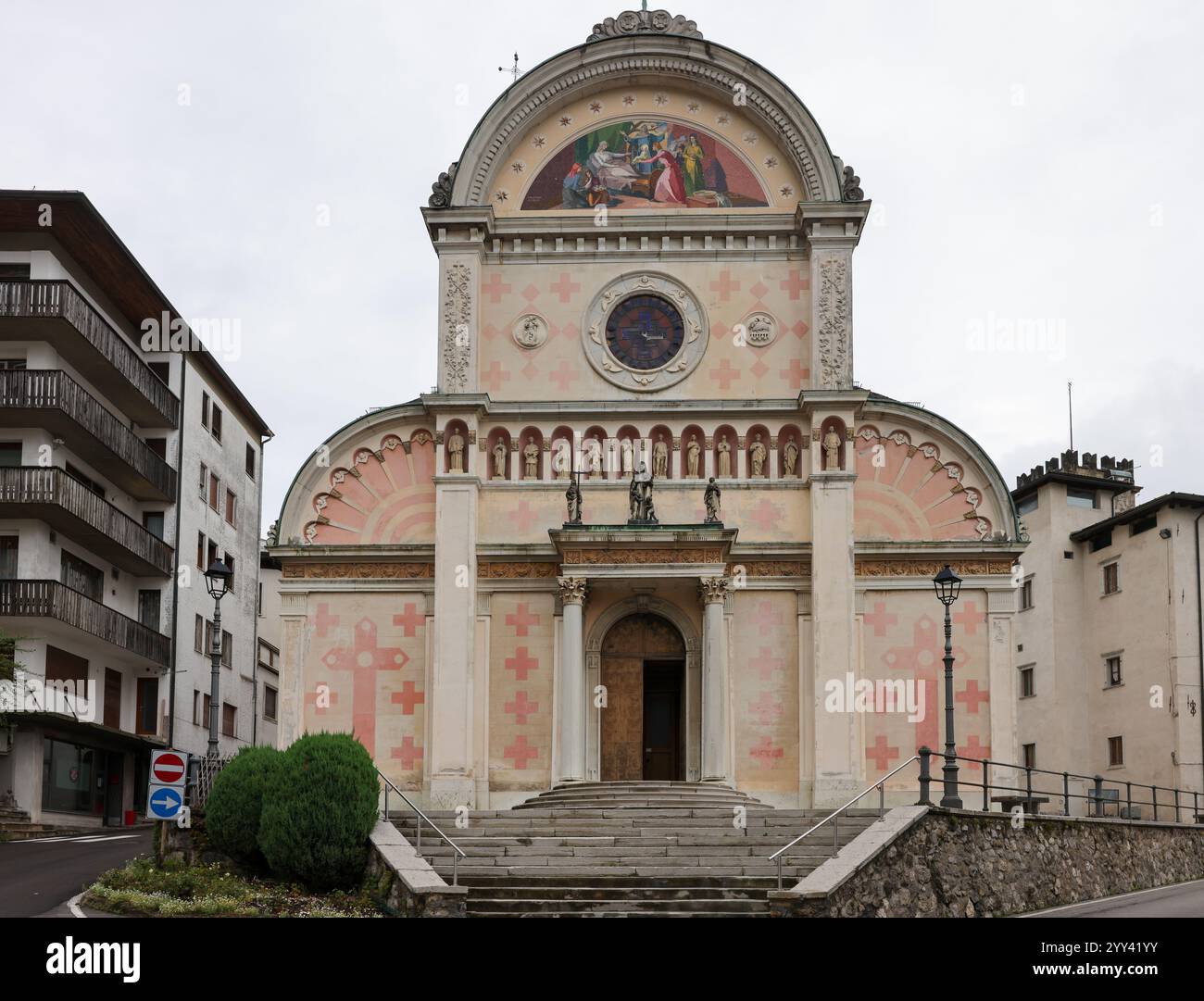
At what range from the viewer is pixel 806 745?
116 feet

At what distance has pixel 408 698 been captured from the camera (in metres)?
36.5

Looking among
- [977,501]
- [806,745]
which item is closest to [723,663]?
[806,745]

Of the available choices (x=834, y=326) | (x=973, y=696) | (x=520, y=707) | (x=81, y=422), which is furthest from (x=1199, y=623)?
(x=81, y=422)

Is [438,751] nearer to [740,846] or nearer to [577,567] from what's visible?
[577,567]

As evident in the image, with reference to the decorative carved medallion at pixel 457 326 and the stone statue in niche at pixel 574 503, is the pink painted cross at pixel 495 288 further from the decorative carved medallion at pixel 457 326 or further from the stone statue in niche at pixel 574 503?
the stone statue in niche at pixel 574 503

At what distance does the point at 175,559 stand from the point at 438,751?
69.2 feet

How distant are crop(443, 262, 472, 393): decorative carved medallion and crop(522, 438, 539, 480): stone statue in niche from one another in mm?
2052

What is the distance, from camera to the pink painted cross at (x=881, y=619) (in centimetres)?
3628

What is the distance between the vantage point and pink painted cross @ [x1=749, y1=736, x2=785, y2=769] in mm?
35531

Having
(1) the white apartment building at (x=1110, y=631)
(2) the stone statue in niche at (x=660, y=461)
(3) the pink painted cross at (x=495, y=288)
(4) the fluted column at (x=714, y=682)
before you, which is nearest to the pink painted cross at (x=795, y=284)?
(2) the stone statue in niche at (x=660, y=461)

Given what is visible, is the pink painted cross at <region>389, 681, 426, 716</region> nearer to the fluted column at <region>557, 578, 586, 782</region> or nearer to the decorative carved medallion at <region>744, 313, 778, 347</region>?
the fluted column at <region>557, 578, 586, 782</region>

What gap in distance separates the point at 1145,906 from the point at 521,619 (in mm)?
14974

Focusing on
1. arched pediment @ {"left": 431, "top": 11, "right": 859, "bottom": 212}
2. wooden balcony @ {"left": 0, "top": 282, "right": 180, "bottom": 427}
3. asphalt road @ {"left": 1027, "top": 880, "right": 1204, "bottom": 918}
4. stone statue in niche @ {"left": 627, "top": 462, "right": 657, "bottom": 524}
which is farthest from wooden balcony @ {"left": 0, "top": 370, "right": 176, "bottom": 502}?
asphalt road @ {"left": 1027, "top": 880, "right": 1204, "bottom": 918}

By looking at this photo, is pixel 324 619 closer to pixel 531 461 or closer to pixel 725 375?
pixel 531 461
